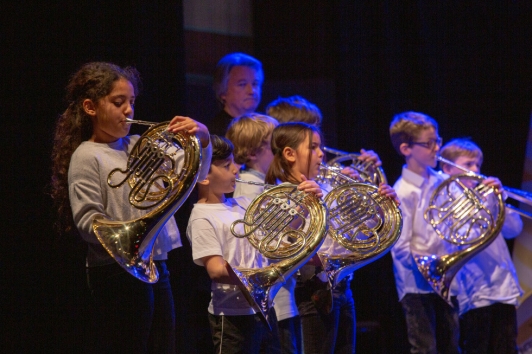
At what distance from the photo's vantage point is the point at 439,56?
15.8ft

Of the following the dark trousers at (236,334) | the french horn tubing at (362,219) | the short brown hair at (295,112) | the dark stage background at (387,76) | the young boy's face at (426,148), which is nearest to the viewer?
the dark trousers at (236,334)

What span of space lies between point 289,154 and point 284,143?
6 centimetres

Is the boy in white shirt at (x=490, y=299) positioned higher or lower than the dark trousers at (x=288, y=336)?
lower

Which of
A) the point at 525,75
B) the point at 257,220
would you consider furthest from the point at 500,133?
the point at 257,220

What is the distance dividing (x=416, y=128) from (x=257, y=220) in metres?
1.69

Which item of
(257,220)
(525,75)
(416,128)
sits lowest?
(257,220)

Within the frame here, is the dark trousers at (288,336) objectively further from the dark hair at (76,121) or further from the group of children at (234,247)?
the dark hair at (76,121)

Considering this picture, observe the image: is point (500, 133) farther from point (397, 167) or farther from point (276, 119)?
point (276, 119)

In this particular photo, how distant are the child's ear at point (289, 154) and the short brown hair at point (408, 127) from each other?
1226 mm

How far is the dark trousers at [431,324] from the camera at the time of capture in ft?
12.4

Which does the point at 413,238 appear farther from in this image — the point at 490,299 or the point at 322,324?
the point at 322,324

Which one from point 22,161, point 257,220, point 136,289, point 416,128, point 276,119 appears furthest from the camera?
point 416,128

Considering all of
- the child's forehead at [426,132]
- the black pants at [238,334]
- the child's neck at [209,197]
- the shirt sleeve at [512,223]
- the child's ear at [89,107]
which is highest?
the child's ear at [89,107]

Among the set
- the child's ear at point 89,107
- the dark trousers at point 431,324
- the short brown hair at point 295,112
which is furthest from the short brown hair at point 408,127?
the child's ear at point 89,107
